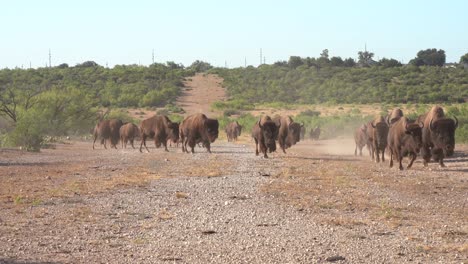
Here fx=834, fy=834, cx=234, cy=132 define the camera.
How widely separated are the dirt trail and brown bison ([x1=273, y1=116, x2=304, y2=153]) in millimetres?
55677

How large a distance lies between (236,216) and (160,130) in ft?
90.8

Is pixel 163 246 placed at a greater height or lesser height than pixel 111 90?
lesser

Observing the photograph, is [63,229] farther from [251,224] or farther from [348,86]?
[348,86]

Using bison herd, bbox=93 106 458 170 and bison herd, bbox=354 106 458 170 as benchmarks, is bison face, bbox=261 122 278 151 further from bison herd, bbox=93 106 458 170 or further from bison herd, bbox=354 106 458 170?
bison herd, bbox=354 106 458 170

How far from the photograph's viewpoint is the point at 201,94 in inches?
4860

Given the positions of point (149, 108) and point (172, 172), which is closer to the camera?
point (172, 172)

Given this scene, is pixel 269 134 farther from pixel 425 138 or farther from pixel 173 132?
pixel 173 132

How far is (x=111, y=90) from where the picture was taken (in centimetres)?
11269

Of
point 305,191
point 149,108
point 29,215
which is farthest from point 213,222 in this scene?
point 149,108

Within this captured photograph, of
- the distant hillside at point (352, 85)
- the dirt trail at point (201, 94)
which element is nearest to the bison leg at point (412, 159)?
the distant hillside at point (352, 85)

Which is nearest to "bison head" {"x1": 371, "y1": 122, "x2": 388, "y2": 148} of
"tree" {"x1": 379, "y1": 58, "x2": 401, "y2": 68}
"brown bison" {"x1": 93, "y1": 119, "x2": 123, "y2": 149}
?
"brown bison" {"x1": 93, "y1": 119, "x2": 123, "y2": 149}

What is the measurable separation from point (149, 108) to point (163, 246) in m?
92.4

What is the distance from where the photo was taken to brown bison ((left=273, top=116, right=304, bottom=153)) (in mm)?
36647

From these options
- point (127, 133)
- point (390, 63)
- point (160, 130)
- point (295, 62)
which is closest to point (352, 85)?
point (390, 63)
